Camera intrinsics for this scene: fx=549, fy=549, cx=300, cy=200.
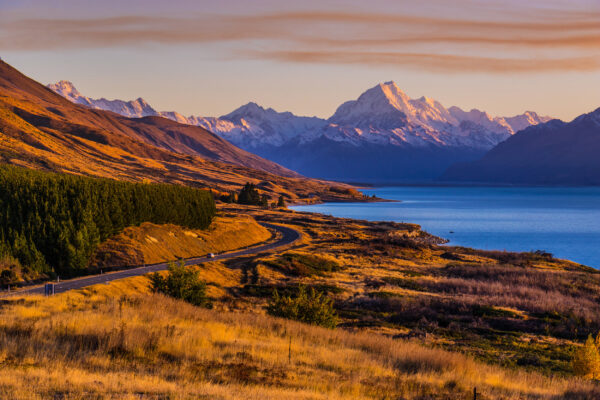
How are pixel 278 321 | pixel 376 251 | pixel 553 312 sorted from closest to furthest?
pixel 278 321
pixel 553 312
pixel 376 251

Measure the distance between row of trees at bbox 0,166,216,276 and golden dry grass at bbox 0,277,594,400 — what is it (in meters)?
21.5

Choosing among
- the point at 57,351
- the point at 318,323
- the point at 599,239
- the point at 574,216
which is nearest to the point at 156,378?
the point at 57,351

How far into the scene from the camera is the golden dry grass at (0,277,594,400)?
44.7 feet

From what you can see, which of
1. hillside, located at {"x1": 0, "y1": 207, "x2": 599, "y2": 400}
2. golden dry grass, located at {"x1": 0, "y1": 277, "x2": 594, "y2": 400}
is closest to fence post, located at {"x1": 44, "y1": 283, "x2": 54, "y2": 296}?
hillside, located at {"x1": 0, "y1": 207, "x2": 599, "y2": 400}

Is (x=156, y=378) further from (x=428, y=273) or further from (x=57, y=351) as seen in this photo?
(x=428, y=273)

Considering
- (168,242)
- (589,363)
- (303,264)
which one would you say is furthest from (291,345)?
(168,242)

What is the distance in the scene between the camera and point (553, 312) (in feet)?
131

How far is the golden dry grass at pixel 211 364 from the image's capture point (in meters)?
13.6

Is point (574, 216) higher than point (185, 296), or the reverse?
point (574, 216)

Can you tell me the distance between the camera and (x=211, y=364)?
55.0ft

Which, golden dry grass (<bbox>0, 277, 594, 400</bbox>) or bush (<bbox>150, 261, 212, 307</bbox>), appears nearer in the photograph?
golden dry grass (<bbox>0, 277, 594, 400</bbox>)

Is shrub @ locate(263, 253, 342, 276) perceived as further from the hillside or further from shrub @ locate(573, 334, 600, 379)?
shrub @ locate(573, 334, 600, 379)

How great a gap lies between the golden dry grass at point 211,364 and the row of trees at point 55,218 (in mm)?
21528

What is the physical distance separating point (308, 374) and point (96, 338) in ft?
22.9
